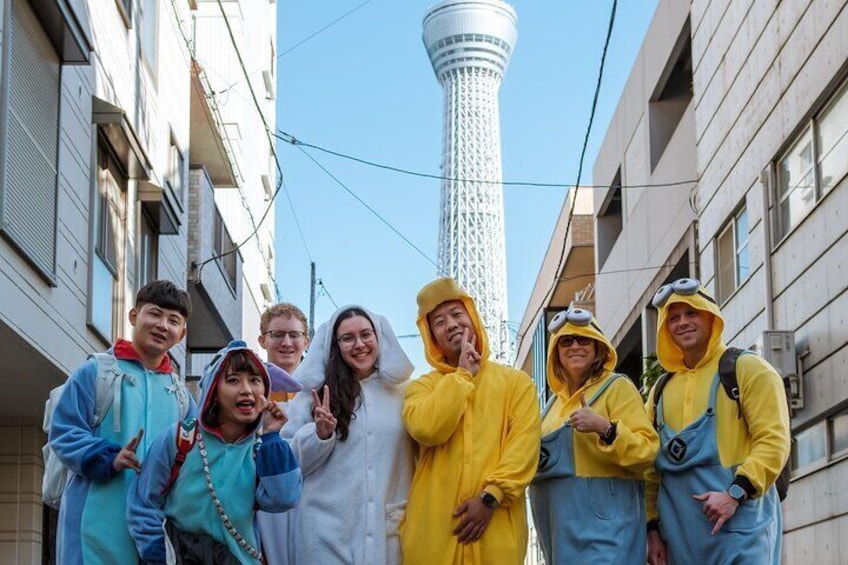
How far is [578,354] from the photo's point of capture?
6.88m

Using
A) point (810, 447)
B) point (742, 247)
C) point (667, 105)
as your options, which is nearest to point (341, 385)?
point (810, 447)

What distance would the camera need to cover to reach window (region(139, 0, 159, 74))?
57.3 feet

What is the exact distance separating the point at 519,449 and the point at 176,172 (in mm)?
13919

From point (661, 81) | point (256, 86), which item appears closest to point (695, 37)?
point (661, 81)

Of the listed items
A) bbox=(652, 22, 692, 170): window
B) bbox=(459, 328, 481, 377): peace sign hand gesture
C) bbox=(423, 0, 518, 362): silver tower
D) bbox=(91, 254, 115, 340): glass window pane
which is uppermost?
bbox=(423, 0, 518, 362): silver tower

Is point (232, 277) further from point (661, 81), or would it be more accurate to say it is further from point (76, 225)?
point (76, 225)

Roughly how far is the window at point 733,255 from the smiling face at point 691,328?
10.6 meters

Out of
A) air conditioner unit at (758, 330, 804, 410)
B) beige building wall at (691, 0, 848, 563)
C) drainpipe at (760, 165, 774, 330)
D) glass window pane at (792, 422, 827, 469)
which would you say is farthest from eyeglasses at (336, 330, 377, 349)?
drainpipe at (760, 165, 774, 330)

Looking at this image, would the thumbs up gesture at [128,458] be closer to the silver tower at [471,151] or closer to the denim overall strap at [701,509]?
the denim overall strap at [701,509]

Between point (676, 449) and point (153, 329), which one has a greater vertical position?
point (153, 329)

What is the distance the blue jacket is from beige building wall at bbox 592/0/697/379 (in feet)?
49.6

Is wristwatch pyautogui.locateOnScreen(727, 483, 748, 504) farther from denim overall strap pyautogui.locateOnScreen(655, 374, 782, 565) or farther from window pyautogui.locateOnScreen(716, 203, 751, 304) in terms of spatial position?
window pyautogui.locateOnScreen(716, 203, 751, 304)

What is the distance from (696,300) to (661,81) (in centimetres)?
1690

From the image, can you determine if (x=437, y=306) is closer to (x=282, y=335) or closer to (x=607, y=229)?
(x=282, y=335)
